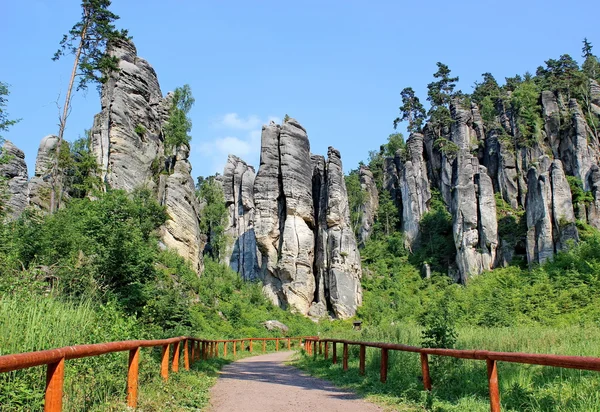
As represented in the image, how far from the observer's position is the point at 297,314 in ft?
141

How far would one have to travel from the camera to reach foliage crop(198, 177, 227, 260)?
5788 centimetres

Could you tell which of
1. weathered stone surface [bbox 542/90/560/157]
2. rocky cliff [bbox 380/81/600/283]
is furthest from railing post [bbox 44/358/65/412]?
weathered stone surface [bbox 542/90/560/157]

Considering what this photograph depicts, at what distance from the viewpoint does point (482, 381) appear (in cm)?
720

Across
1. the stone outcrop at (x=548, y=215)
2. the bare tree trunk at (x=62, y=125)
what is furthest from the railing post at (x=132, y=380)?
the stone outcrop at (x=548, y=215)

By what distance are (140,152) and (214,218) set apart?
73.8 ft

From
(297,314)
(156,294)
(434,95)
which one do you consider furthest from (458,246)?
(156,294)

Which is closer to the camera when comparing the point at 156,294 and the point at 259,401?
the point at 259,401

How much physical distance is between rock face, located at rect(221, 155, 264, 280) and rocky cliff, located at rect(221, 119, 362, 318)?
3295mm

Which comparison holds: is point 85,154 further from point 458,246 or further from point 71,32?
point 458,246

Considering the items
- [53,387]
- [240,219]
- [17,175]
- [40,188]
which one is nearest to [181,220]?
[40,188]

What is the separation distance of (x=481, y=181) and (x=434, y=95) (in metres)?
27.1

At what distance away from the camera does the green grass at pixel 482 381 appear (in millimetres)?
5637

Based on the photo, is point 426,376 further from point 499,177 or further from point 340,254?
point 499,177

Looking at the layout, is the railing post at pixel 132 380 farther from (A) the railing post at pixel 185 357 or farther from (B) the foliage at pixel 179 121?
(B) the foliage at pixel 179 121
